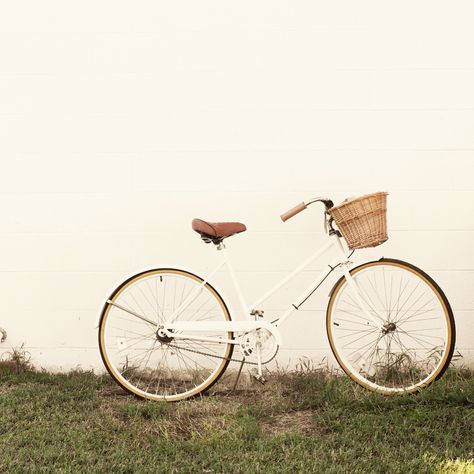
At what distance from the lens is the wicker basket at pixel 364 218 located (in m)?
4.13

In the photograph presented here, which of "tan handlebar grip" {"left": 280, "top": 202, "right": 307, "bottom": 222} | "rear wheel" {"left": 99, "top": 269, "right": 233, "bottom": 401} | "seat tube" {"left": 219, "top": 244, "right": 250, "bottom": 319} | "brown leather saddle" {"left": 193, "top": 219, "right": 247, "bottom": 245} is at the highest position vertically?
"tan handlebar grip" {"left": 280, "top": 202, "right": 307, "bottom": 222}

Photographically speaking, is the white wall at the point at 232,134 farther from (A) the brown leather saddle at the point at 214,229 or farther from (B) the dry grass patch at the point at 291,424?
(B) the dry grass patch at the point at 291,424

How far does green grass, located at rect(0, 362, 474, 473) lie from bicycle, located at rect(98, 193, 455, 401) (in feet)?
0.63

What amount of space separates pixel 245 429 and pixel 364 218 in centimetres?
136

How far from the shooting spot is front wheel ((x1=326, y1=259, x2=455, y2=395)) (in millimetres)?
4746

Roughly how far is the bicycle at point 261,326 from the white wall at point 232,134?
0.19m

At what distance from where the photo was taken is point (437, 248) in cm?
488

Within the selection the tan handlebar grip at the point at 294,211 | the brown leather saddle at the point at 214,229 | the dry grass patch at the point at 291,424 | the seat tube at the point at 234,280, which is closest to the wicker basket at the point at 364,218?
A: the tan handlebar grip at the point at 294,211

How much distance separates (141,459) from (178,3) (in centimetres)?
288

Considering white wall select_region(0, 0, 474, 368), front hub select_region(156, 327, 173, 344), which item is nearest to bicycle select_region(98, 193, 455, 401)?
front hub select_region(156, 327, 173, 344)

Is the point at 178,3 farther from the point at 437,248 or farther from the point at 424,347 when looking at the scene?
the point at 424,347

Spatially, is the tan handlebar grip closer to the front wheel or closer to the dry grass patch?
the front wheel

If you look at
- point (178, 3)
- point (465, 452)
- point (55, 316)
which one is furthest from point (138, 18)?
point (465, 452)

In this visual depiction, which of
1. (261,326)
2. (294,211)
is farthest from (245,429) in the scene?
(294,211)
